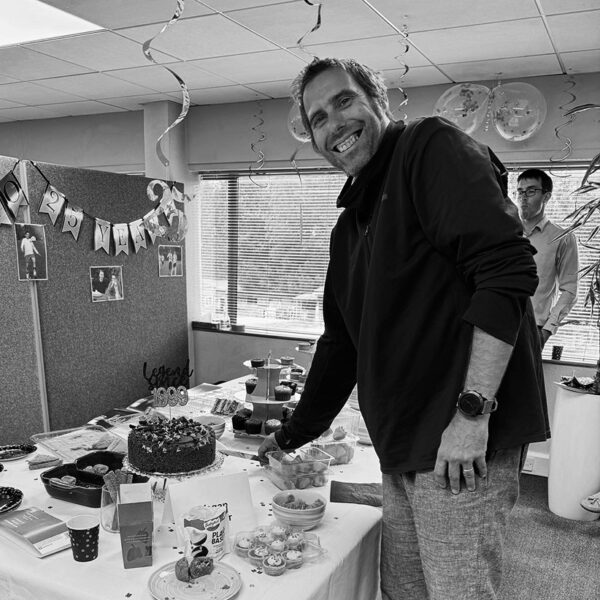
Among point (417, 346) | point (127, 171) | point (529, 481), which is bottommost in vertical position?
point (529, 481)

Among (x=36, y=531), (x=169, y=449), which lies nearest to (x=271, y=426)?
(x=169, y=449)

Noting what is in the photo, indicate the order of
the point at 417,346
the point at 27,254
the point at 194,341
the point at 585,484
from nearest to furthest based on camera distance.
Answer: the point at 417,346 < the point at 27,254 < the point at 585,484 < the point at 194,341

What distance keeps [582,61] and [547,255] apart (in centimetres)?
104

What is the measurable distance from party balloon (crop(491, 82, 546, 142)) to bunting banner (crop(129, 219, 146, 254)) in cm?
207


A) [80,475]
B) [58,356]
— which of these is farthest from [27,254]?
[80,475]

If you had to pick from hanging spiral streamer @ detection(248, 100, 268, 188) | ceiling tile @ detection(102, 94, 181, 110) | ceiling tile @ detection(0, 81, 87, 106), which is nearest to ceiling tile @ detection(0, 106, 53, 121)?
ceiling tile @ detection(0, 81, 87, 106)

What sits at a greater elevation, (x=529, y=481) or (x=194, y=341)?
(x=194, y=341)

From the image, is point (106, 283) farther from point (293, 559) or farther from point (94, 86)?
point (293, 559)

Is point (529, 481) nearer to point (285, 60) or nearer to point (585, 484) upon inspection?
point (585, 484)

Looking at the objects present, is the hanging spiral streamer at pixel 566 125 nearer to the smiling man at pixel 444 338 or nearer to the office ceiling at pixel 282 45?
the office ceiling at pixel 282 45

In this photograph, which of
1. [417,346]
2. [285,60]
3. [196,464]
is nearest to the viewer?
[417,346]

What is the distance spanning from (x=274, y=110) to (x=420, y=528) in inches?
143

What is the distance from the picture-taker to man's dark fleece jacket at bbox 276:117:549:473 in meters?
0.97

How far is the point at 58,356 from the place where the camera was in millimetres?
2883
